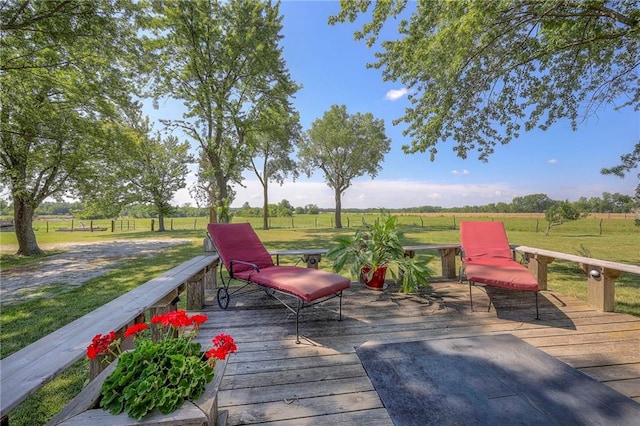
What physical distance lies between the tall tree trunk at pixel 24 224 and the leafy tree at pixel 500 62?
12.6 meters

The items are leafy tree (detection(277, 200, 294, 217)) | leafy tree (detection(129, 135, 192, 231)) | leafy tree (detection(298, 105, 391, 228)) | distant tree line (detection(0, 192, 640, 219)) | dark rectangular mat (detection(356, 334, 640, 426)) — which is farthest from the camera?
leafy tree (detection(277, 200, 294, 217))

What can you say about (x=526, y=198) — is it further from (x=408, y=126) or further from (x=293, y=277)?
(x=293, y=277)

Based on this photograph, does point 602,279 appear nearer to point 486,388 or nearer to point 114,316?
point 486,388

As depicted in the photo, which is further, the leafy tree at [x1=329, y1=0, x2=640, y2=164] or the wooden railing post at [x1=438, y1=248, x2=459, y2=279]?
the wooden railing post at [x1=438, y1=248, x2=459, y2=279]

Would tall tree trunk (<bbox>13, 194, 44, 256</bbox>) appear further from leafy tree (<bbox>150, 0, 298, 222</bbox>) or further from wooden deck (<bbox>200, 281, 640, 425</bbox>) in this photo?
wooden deck (<bbox>200, 281, 640, 425</bbox>)

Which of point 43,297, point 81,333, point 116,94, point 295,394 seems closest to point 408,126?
point 295,394

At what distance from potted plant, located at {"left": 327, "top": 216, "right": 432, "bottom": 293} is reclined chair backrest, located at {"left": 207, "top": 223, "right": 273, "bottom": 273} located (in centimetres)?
110

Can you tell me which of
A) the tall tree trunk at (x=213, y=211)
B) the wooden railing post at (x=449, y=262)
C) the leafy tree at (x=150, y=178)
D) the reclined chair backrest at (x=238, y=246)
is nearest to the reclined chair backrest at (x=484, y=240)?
the wooden railing post at (x=449, y=262)

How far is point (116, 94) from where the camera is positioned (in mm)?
8766

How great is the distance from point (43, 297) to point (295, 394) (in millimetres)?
6049

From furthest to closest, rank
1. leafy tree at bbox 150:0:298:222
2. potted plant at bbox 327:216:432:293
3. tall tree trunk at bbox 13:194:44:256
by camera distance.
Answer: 1. leafy tree at bbox 150:0:298:222
2. tall tree trunk at bbox 13:194:44:256
3. potted plant at bbox 327:216:432:293

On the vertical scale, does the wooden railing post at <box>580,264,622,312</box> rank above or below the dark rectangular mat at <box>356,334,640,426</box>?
above

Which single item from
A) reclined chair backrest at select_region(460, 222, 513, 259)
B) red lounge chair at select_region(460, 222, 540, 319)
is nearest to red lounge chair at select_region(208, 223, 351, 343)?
red lounge chair at select_region(460, 222, 540, 319)

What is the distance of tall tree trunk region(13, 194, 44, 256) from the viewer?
9.85 m
